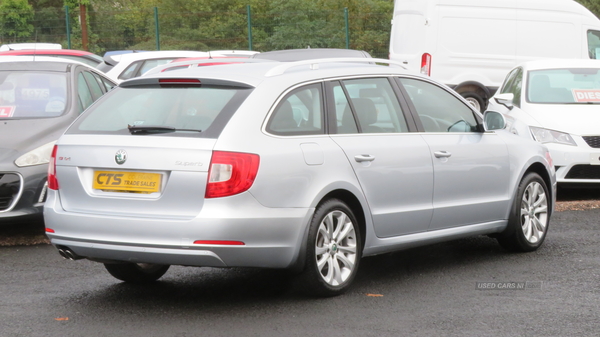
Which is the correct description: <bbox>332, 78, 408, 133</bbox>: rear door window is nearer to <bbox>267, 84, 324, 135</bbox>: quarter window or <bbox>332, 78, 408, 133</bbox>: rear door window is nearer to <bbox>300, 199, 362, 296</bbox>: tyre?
<bbox>267, 84, 324, 135</bbox>: quarter window

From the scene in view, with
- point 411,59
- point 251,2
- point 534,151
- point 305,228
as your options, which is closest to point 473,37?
point 411,59

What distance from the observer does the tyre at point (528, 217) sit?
7.65 metres

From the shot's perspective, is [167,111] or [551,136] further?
[551,136]

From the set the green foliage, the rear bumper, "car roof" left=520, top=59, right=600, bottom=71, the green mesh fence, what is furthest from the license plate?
the green foliage

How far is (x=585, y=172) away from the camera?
10.5m

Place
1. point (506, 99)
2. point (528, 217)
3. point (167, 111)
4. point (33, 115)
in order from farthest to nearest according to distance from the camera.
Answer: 1. point (506, 99)
2. point (33, 115)
3. point (528, 217)
4. point (167, 111)

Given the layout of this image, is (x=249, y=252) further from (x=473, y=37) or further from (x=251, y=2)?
(x=251, y=2)

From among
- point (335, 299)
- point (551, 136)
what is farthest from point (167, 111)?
point (551, 136)

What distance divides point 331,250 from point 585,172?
5.39 m

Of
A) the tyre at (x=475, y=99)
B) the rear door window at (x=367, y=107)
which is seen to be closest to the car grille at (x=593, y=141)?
the rear door window at (x=367, y=107)

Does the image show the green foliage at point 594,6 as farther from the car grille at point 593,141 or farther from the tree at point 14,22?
the car grille at point 593,141

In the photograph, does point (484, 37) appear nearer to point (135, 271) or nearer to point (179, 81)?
point (135, 271)

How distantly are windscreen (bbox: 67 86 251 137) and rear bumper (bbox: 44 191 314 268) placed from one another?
529 mm

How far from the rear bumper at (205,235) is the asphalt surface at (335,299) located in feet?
1.22
